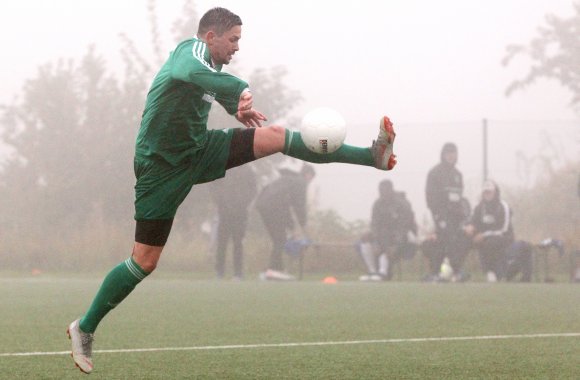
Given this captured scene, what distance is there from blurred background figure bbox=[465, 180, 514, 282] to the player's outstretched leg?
13.5 m

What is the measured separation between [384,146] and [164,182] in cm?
120

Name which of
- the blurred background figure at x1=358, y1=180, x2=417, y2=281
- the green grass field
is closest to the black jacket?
the blurred background figure at x1=358, y1=180, x2=417, y2=281

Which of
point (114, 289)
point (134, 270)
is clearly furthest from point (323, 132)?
point (114, 289)

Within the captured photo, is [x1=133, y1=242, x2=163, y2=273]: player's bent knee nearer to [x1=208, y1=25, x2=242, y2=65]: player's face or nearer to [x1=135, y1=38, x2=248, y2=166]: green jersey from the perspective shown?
[x1=135, y1=38, x2=248, y2=166]: green jersey

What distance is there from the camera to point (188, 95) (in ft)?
21.7

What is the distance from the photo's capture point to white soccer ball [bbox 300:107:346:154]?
659 centimetres

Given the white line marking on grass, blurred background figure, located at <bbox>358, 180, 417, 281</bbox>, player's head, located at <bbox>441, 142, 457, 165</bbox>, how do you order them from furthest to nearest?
blurred background figure, located at <bbox>358, 180, 417, 281</bbox> → player's head, located at <bbox>441, 142, 457, 165</bbox> → the white line marking on grass

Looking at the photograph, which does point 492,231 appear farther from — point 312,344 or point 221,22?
point 221,22

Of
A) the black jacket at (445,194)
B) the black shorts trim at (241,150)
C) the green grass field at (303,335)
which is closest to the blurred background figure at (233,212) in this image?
the black jacket at (445,194)

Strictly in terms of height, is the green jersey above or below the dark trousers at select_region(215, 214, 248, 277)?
above

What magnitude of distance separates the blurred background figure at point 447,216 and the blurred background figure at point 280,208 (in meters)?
2.28

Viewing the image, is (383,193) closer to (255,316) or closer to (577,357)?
(255,316)

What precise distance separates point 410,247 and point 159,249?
15.1 metres

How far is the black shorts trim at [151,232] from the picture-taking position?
658 cm
